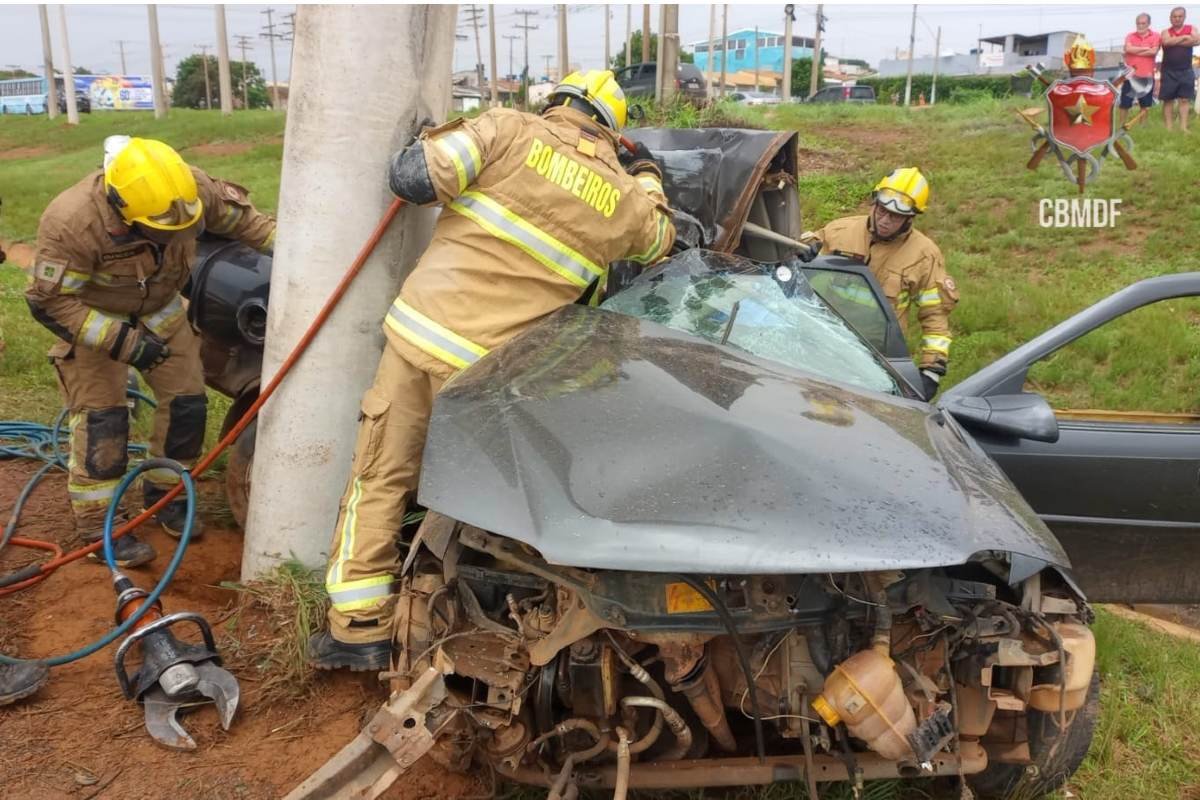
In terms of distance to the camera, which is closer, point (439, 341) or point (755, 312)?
point (439, 341)

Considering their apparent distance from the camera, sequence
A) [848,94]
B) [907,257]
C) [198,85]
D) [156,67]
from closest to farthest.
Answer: [907,257]
[156,67]
[848,94]
[198,85]

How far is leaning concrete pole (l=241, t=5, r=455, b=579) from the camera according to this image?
306 cm

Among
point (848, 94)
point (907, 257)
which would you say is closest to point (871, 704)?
point (907, 257)

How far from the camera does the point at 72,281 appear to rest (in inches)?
A: 143

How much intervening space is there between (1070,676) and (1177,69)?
40.3 ft

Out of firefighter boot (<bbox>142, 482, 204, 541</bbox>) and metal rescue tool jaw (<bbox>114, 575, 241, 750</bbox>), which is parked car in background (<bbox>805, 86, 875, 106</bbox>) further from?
metal rescue tool jaw (<bbox>114, 575, 241, 750</bbox>)

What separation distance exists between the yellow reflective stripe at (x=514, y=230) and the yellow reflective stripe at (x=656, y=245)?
1.15ft

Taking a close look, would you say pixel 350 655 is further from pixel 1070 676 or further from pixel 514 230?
pixel 1070 676

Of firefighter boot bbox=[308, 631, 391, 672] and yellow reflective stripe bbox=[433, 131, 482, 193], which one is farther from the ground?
yellow reflective stripe bbox=[433, 131, 482, 193]

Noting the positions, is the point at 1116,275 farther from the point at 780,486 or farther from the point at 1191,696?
the point at 780,486

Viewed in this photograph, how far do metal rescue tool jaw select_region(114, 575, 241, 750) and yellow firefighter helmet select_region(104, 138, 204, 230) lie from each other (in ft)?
5.09

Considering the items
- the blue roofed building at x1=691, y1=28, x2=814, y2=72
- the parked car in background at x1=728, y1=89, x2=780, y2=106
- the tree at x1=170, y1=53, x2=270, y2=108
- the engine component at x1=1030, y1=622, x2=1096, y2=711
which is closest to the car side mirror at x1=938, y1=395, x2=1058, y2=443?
the engine component at x1=1030, y1=622, x2=1096, y2=711

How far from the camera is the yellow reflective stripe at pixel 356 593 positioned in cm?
278

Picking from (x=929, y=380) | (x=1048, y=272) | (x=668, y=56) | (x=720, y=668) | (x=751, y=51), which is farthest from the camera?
(x=751, y=51)
